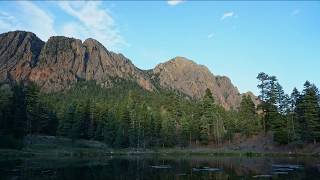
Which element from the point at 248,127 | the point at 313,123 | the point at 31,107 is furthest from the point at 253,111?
the point at 31,107

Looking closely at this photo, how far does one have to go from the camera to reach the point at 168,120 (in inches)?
4360

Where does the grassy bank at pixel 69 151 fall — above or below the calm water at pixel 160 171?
above

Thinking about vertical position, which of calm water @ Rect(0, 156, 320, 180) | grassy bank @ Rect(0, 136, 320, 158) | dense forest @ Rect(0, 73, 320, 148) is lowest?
calm water @ Rect(0, 156, 320, 180)

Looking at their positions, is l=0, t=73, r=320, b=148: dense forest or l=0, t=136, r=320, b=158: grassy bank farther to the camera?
l=0, t=73, r=320, b=148: dense forest

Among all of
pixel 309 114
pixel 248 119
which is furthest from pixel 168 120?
pixel 309 114

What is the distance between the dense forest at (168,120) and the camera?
3066 inches

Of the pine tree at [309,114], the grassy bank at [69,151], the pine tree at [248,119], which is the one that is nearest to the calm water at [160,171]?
the grassy bank at [69,151]

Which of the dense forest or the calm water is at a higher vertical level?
the dense forest

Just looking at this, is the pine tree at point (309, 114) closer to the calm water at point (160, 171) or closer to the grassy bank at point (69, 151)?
the grassy bank at point (69, 151)

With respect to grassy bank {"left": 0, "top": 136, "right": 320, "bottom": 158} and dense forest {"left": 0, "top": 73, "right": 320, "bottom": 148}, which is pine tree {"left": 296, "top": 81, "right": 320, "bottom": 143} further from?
grassy bank {"left": 0, "top": 136, "right": 320, "bottom": 158}

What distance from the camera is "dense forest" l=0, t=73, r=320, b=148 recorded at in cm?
7788

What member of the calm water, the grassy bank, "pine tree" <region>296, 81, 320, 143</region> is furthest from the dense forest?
the calm water

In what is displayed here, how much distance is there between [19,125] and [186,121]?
4877 centimetres

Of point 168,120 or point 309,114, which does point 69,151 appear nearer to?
point 168,120
